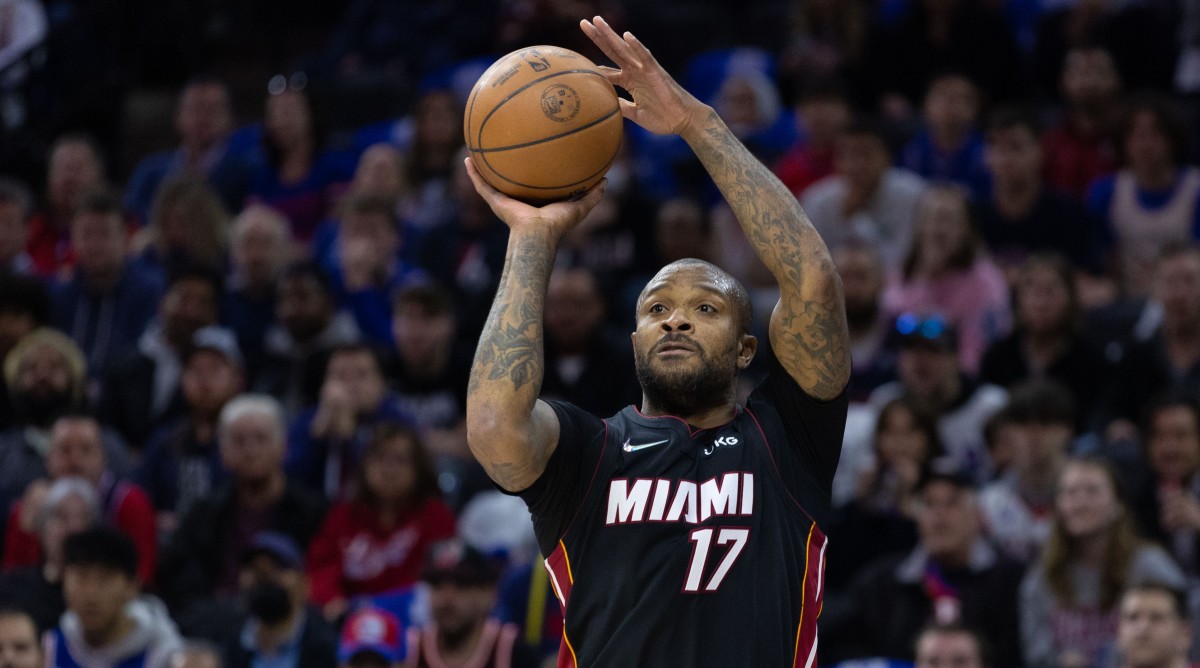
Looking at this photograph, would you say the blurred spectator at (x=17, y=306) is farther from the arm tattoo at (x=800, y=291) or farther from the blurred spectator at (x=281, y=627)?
the arm tattoo at (x=800, y=291)

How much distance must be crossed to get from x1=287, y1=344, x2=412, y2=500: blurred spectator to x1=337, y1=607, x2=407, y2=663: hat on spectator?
1493 millimetres

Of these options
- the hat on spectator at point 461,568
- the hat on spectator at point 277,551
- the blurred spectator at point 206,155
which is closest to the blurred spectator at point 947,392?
the hat on spectator at point 461,568

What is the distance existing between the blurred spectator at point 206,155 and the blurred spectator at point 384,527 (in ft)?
13.2

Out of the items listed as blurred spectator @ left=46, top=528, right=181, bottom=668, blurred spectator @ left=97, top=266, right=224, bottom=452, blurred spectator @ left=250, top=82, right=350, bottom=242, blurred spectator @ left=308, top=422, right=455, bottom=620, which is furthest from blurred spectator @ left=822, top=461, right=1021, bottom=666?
blurred spectator @ left=250, top=82, right=350, bottom=242

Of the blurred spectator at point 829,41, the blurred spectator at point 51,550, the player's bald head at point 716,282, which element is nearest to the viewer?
the player's bald head at point 716,282

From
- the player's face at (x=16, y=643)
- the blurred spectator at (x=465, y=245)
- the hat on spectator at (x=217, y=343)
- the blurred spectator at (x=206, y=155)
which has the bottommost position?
the player's face at (x=16, y=643)

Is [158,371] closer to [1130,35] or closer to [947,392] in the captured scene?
[947,392]

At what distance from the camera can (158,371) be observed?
10438mm

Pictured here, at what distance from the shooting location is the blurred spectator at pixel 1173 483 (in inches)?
324

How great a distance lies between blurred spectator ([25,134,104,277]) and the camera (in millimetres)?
12328

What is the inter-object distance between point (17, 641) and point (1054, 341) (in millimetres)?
5515

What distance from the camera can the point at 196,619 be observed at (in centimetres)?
851

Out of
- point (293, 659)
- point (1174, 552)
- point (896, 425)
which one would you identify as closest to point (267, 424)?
point (293, 659)

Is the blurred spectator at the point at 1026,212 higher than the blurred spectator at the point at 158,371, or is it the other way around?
the blurred spectator at the point at 1026,212
